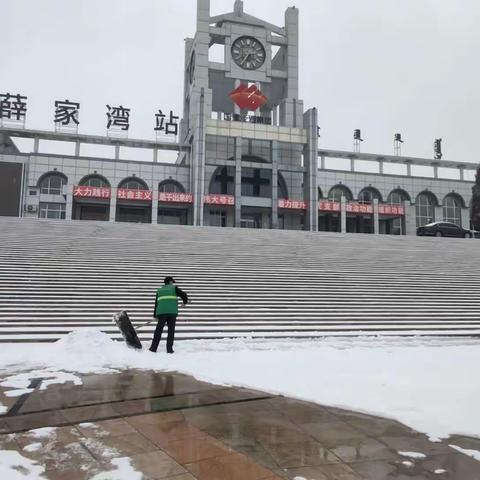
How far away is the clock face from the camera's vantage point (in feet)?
165

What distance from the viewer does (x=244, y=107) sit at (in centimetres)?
4800

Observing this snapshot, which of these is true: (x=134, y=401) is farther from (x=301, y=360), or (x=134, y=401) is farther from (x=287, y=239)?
(x=287, y=239)

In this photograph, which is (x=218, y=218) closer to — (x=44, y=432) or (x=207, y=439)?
(x=44, y=432)

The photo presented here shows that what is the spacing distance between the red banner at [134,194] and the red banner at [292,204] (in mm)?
12313

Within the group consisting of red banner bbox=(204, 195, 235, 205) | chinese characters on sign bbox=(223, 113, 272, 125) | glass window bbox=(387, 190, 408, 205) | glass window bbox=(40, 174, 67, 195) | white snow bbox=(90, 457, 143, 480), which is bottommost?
white snow bbox=(90, 457, 143, 480)

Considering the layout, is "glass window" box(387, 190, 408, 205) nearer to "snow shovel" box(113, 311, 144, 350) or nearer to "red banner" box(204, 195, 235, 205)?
"red banner" box(204, 195, 235, 205)

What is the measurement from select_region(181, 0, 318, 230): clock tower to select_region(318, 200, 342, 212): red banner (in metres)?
2.12

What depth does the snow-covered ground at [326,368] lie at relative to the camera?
581cm

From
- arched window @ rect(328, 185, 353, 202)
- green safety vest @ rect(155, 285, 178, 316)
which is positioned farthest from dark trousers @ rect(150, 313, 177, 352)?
arched window @ rect(328, 185, 353, 202)

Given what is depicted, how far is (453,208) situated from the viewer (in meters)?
58.4

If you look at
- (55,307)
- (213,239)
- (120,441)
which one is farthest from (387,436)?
(213,239)

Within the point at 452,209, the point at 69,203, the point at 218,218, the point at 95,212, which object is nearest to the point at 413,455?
the point at 69,203

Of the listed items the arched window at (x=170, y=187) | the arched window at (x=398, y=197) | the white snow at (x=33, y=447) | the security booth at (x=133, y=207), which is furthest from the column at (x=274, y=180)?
the white snow at (x=33, y=447)

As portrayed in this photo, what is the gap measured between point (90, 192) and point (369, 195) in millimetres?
30248
